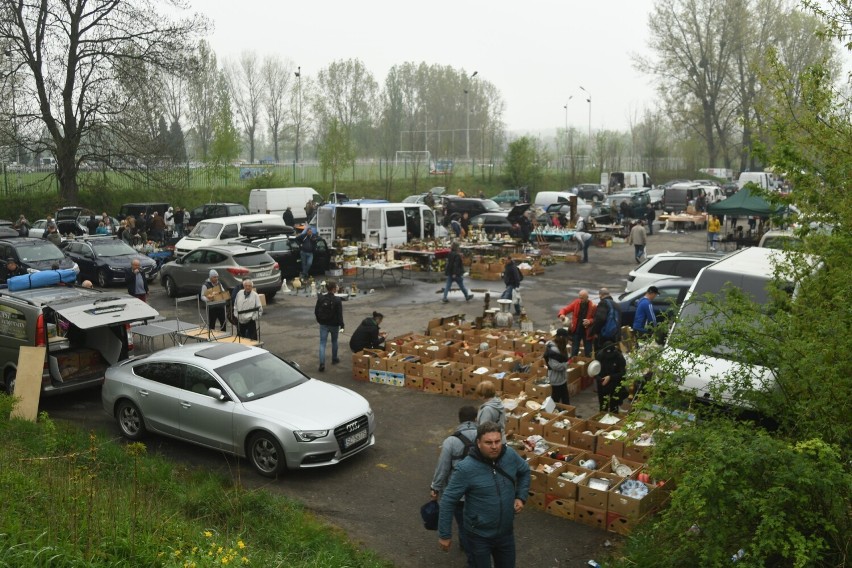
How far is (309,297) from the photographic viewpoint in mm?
20750

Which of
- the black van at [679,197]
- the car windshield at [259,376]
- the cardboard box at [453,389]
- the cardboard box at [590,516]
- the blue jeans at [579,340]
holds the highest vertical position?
the black van at [679,197]

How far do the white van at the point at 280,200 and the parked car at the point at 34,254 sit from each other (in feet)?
49.6

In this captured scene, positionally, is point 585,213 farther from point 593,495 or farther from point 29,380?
point 593,495

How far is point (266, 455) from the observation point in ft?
29.3

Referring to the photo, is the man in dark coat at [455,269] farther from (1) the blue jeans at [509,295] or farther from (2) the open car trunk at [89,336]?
(2) the open car trunk at [89,336]

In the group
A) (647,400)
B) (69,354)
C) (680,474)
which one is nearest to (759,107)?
(647,400)

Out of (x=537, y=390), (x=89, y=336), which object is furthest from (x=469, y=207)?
(x=89, y=336)

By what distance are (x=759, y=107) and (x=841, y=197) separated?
3.80ft

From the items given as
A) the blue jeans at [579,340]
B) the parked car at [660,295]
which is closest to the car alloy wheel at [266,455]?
the blue jeans at [579,340]

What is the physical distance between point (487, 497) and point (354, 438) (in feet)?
12.7

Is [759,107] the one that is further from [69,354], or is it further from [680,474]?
[69,354]

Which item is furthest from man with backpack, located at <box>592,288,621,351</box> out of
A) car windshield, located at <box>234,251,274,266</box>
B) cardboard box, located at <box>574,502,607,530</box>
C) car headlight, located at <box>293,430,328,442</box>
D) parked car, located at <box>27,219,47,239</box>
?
parked car, located at <box>27,219,47,239</box>

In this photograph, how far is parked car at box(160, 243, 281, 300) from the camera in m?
19.1

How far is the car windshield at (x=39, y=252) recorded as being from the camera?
20.6 m
